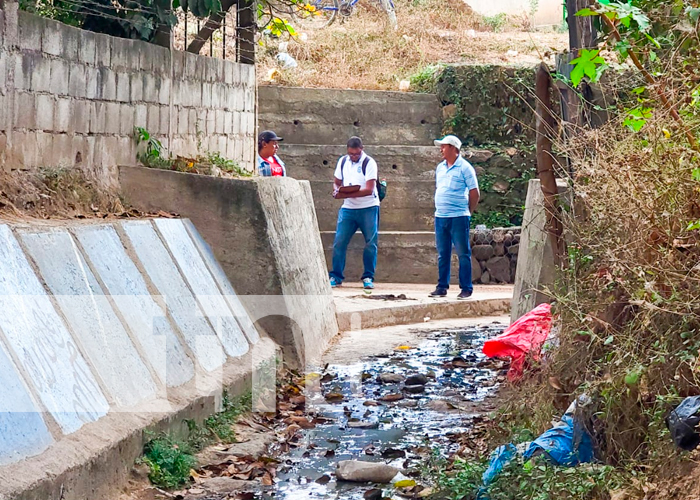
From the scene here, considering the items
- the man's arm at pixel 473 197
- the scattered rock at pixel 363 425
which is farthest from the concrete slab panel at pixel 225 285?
the man's arm at pixel 473 197

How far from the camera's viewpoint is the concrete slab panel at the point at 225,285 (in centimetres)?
793

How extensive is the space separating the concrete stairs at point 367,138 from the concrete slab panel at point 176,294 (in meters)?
8.94

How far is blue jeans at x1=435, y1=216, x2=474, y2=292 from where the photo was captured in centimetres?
1206

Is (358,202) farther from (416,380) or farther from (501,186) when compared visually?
(416,380)

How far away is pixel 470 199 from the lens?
12008 mm

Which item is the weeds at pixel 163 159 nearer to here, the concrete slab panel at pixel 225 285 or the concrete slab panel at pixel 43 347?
the concrete slab panel at pixel 225 285

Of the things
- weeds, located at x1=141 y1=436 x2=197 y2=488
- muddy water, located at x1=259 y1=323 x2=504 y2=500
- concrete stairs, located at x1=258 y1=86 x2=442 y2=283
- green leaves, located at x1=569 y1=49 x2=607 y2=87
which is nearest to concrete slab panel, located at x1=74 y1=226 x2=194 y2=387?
weeds, located at x1=141 y1=436 x2=197 y2=488

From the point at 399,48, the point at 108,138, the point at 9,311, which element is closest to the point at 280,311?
the point at 108,138

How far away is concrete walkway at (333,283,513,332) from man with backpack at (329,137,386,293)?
485 millimetres

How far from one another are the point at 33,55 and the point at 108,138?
122cm

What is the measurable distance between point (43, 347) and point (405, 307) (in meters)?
7.00

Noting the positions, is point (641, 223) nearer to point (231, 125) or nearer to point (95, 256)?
point (95, 256)

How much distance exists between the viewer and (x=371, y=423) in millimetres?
6609

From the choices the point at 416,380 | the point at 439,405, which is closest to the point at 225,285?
the point at 416,380
